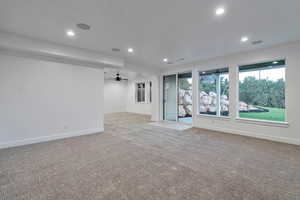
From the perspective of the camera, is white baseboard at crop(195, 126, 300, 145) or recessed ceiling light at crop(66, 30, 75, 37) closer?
recessed ceiling light at crop(66, 30, 75, 37)

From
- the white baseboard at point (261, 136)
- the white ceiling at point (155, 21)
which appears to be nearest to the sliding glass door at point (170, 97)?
the white baseboard at point (261, 136)

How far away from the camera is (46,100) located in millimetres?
3918

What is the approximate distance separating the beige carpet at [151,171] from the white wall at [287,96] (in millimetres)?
511

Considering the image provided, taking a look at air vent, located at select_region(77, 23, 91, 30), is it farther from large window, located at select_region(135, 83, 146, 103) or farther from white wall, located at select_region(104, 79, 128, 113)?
white wall, located at select_region(104, 79, 128, 113)

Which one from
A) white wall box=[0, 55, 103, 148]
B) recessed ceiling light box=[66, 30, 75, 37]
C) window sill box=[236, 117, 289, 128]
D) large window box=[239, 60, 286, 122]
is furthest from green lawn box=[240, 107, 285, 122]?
recessed ceiling light box=[66, 30, 75, 37]

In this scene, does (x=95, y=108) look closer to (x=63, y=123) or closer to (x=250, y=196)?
(x=63, y=123)

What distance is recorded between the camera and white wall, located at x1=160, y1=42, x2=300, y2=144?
142 inches

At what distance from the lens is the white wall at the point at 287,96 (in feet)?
11.8

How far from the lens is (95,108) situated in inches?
191

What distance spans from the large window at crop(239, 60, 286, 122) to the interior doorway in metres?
2.07

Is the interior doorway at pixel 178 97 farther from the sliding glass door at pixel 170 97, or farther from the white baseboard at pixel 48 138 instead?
the white baseboard at pixel 48 138

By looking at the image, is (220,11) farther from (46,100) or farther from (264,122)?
(46,100)

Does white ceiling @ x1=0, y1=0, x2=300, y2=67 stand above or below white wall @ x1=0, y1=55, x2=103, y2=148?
above

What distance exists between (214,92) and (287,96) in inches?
81.0
